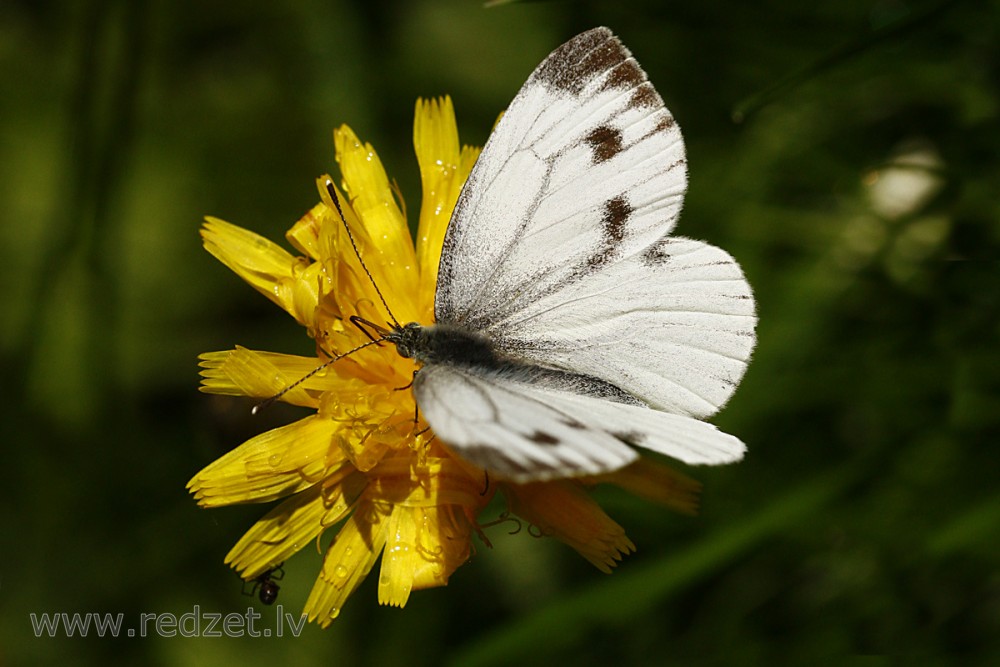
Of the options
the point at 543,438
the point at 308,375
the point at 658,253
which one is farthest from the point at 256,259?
the point at 543,438

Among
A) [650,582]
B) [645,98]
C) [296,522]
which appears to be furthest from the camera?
[650,582]

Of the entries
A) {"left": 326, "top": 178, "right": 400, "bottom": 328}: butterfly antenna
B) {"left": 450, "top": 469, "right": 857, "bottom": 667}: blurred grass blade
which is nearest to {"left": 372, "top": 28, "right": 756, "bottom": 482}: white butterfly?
{"left": 326, "top": 178, "right": 400, "bottom": 328}: butterfly antenna

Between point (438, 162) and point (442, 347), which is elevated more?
point (438, 162)

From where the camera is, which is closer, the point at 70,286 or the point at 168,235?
the point at 70,286

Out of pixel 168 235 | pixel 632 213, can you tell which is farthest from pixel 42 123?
pixel 632 213

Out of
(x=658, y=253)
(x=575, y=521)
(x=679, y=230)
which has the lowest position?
(x=575, y=521)

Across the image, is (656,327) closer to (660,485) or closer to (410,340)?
(660,485)

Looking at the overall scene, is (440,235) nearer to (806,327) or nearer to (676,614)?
(806,327)
